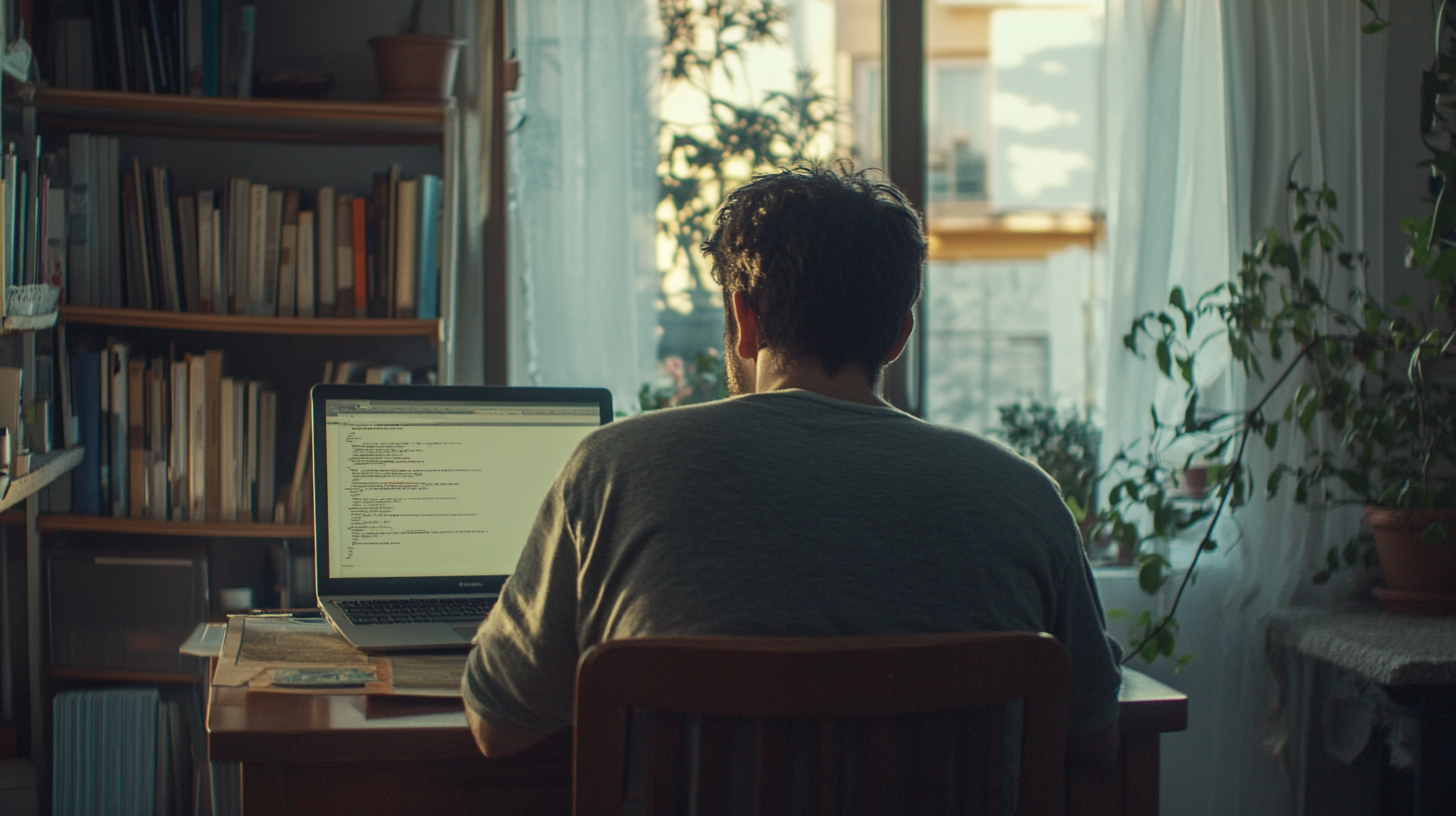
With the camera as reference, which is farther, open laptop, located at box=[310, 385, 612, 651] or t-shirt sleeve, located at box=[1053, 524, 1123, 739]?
open laptop, located at box=[310, 385, 612, 651]

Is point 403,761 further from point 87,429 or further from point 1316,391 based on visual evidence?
point 1316,391

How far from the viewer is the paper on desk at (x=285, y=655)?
3.93 ft

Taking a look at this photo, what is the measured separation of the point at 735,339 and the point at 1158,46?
171cm

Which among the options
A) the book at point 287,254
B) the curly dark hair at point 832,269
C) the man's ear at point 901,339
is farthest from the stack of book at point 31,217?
the man's ear at point 901,339

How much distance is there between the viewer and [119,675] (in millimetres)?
2141

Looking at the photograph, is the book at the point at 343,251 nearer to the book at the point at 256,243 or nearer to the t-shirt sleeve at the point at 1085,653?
the book at the point at 256,243

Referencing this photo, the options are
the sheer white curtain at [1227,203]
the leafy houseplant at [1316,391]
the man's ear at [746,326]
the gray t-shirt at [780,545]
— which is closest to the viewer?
the gray t-shirt at [780,545]

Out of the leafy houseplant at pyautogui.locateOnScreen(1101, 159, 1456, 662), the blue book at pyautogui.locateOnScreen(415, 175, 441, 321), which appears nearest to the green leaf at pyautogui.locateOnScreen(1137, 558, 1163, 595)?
the leafy houseplant at pyautogui.locateOnScreen(1101, 159, 1456, 662)

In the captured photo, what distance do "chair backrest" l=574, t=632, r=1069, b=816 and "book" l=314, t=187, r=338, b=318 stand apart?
1.61 meters

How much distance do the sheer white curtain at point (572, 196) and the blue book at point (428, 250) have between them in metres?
0.22

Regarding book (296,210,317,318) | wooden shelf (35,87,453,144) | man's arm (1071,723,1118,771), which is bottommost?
man's arm (1071,723,1118,771)

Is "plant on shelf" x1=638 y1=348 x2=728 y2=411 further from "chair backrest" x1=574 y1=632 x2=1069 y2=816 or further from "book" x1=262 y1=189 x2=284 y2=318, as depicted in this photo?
"chair backrest" x1=574 y1=632 x2=1069 y2=816

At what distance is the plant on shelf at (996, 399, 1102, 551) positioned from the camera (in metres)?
2.52

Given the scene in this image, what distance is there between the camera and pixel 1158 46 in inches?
96.3
